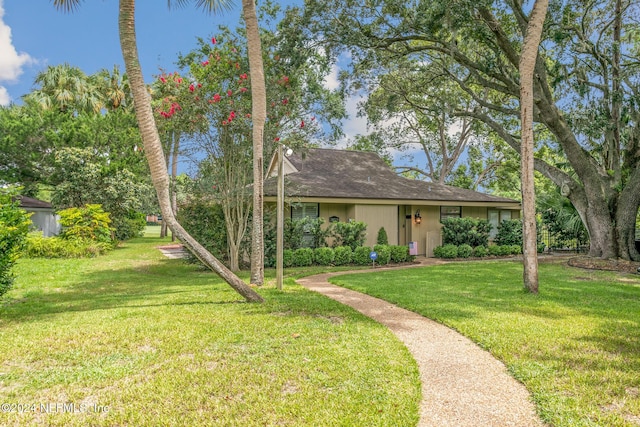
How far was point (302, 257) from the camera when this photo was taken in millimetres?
13195

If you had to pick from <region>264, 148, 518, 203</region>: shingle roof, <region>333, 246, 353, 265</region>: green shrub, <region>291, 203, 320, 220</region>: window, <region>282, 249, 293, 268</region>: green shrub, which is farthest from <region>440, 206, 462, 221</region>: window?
<region>282, 249, 293, 268</region>: green shrub

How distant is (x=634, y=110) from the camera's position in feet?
42.2

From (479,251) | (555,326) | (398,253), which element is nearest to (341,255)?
(398,253)

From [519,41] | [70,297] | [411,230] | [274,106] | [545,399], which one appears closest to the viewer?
[545,399]

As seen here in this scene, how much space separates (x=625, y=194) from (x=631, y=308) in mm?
8367

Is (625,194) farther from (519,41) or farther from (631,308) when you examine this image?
(631,308)

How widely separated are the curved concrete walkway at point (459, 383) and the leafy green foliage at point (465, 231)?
1133 cm

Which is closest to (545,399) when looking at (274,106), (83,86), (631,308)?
(631,308)

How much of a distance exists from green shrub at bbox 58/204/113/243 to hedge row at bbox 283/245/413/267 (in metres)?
10.3

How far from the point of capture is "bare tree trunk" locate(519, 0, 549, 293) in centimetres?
773

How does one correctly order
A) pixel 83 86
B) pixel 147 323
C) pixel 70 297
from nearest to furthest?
pixel 147 323 < pixel 70 297 < pixel 83 86

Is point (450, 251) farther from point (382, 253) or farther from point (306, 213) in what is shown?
point (306, 213)

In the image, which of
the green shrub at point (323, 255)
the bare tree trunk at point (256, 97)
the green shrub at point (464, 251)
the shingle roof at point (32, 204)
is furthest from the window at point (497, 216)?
the shingle roof at point (32, 204)

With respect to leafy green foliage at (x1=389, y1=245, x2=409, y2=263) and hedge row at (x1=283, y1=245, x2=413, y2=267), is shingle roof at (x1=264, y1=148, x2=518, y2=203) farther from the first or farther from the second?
leafy green foliage at (x1=389, y1=245, x2=409, y2=263)
